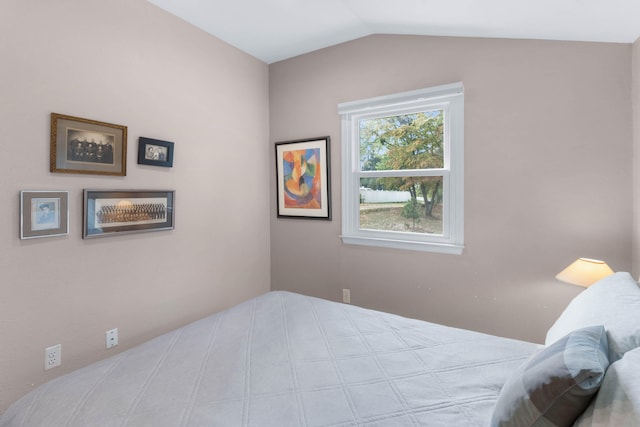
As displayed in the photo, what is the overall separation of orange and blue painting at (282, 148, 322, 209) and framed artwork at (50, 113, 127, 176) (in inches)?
57.0

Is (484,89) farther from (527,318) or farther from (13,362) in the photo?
(13,362)

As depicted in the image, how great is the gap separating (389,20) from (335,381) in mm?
2381

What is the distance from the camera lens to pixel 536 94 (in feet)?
6.70

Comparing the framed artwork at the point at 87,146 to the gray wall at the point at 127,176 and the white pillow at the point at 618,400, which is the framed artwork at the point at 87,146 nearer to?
the gray wall at the point at 127,176

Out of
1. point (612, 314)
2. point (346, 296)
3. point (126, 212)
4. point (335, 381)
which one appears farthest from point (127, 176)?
point (612, 314)

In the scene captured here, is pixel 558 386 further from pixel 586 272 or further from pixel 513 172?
pixel 513 172

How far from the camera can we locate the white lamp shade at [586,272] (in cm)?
172

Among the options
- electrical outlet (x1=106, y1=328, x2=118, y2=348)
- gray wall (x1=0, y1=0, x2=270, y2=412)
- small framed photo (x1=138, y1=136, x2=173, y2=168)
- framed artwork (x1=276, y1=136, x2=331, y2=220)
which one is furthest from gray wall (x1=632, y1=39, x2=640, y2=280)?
electrical outlet (x1=106, y1=328, x2=118, y2=348)

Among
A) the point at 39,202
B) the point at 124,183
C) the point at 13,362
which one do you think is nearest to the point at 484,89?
the point at 124,183

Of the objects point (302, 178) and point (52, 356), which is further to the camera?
point (302, 178)

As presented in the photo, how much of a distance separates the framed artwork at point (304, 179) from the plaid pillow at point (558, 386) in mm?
2146

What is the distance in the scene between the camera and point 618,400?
0.67 metres

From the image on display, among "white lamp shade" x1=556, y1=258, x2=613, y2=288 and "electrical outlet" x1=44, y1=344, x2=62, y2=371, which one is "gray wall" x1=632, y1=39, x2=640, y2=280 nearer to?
"white lamp shade" x1=556, y1=258, x2=613, y2=288

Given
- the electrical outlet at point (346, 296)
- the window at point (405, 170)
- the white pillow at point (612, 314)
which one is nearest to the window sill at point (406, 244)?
the window at point (405, 170)
